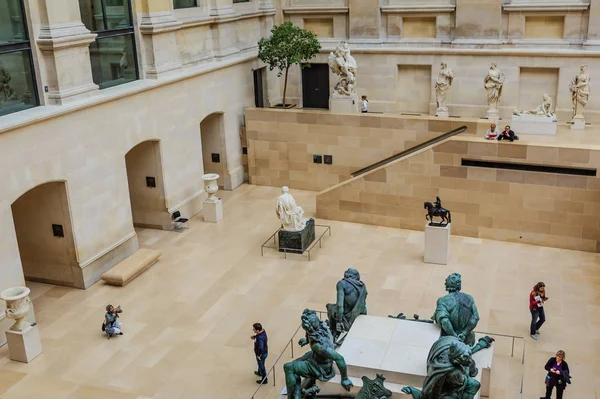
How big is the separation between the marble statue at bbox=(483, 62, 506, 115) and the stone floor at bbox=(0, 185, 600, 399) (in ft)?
18.5

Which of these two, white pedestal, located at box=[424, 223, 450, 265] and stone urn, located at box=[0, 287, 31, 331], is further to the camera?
white pedestal, located at box=[424, 223, 450, 265]

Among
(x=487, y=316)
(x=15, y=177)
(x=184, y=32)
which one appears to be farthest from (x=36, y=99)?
(x=487, y=316)

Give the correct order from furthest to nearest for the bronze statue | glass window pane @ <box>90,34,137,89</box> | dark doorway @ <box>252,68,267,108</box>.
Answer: dark doorway @ <box>252,68,267,108</box> → glass window pane @ <box>90,34,137,89</box> → the bronze statue

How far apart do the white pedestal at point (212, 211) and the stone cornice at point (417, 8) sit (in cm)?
984

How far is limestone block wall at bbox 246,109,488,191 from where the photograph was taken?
20656mm

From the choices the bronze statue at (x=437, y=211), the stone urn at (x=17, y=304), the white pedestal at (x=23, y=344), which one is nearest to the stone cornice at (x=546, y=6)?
the bronze statue at (x=437, y=211)

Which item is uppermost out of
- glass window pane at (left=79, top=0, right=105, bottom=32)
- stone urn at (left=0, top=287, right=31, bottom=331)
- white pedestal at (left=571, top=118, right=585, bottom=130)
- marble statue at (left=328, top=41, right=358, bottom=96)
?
glass window pane at (left=79, top=0, right=105, bottom=32)

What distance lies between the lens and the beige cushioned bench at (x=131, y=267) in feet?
53.0

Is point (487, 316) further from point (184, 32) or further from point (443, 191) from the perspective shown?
point (184, 32)

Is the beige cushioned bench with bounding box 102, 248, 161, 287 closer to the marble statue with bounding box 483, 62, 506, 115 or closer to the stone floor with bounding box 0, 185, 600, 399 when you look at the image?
the stone floor with bounding box 0, 185, 600, 399

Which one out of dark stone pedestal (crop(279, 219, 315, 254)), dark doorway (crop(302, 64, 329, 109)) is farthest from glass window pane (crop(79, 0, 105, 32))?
dark doorway (crop(302, 64, 329, 109))

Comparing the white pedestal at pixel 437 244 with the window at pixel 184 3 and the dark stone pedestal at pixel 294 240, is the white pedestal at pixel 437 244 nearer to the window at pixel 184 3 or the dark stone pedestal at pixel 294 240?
the dark stone pedestal at pixel 294 240

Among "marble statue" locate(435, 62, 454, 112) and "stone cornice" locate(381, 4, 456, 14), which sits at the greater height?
"stone cornice" locate(381, 4, 456, 14)

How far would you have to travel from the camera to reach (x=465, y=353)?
29.9ft
